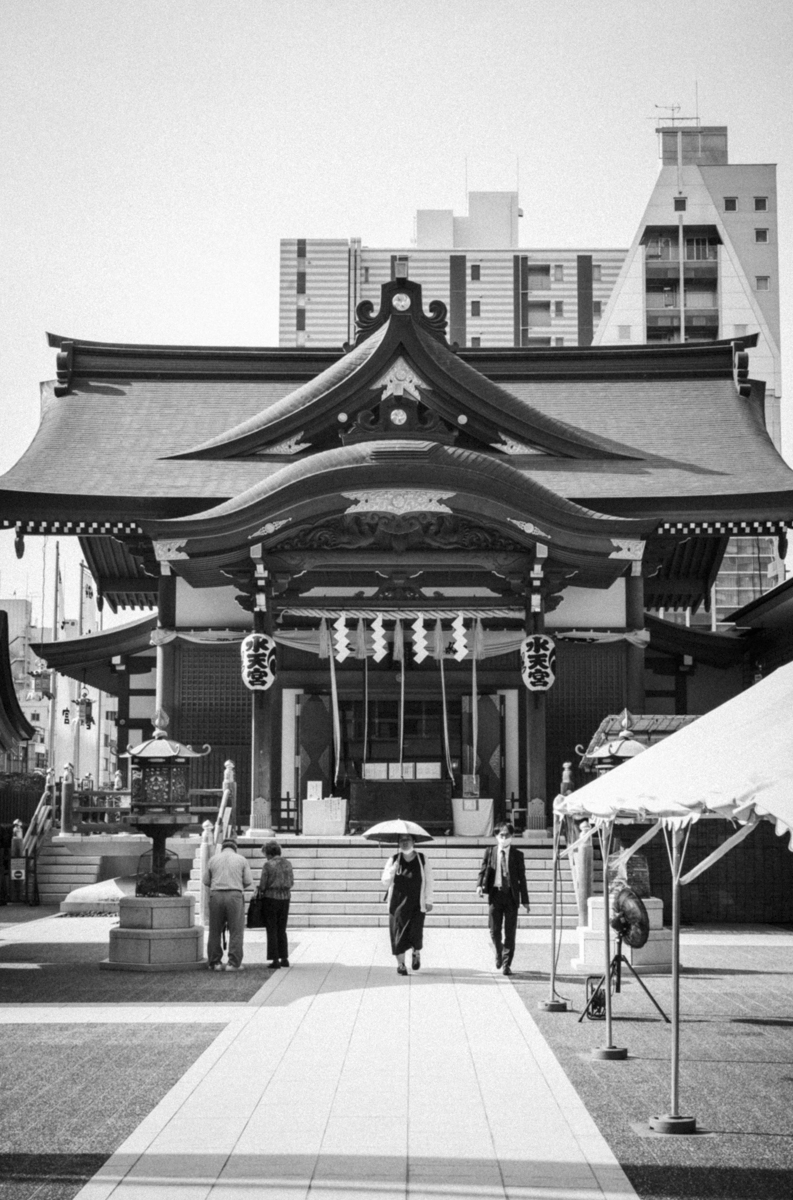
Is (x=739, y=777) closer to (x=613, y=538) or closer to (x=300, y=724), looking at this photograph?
(x=613, y=538)

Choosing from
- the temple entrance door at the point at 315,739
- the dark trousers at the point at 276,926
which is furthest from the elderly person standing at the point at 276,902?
the temple entrance door at the point at 315,739

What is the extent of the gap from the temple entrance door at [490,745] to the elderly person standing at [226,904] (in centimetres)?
1163

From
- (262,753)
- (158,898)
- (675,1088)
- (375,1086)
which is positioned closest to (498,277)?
(262,753)

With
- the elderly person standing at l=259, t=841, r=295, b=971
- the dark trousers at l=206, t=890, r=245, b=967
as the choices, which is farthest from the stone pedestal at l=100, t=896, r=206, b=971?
the elderly person standing at l=259, t=841, r=295, b=971

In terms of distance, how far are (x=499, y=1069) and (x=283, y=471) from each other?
48.7 feet

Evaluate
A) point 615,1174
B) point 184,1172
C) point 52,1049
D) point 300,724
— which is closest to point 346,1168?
point 184,1172

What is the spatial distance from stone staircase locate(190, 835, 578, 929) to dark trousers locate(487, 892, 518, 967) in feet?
13.2

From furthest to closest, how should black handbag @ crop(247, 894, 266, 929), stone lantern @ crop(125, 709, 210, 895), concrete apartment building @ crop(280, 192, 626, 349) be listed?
concrete apartment building @ crop(280, 192, 626, 349)
stone lantern @ crop(125, 709, 210, 895)
black handbag @ crop(247, 894, 266, 929)

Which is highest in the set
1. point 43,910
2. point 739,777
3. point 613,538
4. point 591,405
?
point 591,405

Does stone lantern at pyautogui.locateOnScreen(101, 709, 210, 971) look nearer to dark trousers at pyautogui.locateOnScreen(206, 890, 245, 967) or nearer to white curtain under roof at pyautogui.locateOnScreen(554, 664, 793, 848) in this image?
dark trousers at pyautogui.locateOnScreen(206, 890, 245, 967)

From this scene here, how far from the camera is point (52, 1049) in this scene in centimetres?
1152

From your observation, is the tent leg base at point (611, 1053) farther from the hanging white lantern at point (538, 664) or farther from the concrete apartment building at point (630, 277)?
the concrete apartment building at point (630, 277)

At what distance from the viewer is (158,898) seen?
17062 millimetres

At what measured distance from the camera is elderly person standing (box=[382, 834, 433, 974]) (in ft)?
52.9
